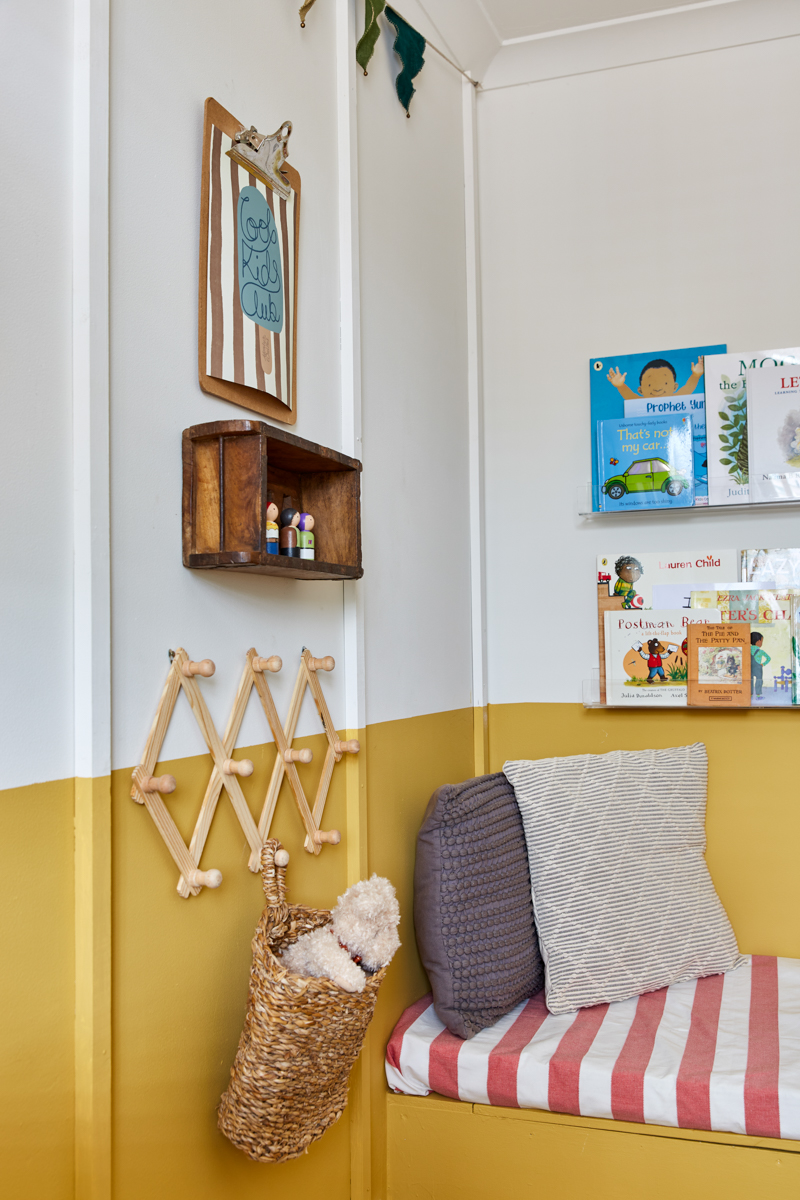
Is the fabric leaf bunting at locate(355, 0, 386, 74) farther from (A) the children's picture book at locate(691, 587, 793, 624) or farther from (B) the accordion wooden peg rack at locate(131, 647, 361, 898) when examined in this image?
(A) the children's picture book at locate(691, 587, 793, 624)

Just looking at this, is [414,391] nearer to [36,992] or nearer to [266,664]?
[266,664]

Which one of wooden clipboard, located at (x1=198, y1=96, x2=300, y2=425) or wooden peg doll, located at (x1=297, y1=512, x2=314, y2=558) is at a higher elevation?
wooden clipboard, located at (x1=198, y1=96, x2=300, y2=425)

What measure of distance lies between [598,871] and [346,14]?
1.78 meters

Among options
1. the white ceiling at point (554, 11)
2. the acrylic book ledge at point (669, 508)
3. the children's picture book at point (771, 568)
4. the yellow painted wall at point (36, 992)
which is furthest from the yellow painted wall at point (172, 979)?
the white ceiling at point (554, 11)

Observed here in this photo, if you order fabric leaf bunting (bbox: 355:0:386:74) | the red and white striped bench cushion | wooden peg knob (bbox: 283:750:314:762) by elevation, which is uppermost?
fabric leaf bunting (bbox: 355:0:386:74)

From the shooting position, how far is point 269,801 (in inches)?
55.2

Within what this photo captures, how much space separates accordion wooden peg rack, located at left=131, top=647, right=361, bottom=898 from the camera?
1.16m

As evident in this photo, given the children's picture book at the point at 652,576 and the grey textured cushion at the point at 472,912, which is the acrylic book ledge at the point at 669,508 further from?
the grey textured cushion at the point at 472,912

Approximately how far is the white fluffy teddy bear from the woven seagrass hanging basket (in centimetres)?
4

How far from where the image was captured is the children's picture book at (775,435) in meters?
2.20

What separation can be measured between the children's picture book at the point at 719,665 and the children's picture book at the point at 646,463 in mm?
308

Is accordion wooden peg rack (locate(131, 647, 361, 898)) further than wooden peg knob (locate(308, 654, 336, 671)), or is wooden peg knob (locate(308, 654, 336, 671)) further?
wooden peg knob (locate(308, 654, 336, 671))

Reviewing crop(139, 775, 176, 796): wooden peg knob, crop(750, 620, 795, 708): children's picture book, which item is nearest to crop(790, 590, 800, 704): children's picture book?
crop(750, 620, 795, 708): children's picture book

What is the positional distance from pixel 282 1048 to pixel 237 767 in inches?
14.2
